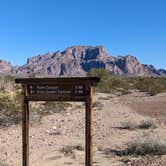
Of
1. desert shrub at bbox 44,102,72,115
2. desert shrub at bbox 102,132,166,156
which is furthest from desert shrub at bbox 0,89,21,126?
desert shrub at bbox 102,132,166,156

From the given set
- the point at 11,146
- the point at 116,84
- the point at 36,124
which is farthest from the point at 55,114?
the point at 116,84

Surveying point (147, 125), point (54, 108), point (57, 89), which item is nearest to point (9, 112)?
point (54, 108)

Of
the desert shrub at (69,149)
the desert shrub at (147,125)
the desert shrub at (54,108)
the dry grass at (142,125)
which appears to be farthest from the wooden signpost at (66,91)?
the desert shrub at (54,108)

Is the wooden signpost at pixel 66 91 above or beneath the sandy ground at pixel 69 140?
above

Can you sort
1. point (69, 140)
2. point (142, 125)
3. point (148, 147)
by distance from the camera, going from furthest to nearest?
point (142, 125) → point (69, 140) → point (148, 147)

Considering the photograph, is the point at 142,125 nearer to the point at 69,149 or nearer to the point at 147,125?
the point at 147,125

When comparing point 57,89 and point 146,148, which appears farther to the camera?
point 146,148

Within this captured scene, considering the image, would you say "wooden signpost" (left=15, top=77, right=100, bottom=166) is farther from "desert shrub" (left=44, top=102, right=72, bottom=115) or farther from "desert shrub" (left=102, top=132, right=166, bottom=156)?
"desert shrub" (left=44, top=102, right=72, bottom=115)

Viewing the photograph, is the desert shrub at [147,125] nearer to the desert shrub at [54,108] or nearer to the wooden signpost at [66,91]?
the desert shrub at [54,108]

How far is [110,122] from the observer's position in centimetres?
2198

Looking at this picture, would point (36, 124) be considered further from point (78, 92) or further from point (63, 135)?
point (78, 92)

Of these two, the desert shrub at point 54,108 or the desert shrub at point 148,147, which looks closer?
the desert shrub at point 148,147

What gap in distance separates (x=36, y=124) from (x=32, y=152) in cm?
565

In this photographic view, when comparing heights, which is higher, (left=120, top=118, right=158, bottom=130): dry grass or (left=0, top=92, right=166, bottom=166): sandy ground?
(left=120, top=118, right=158, bottom=130): dry grass
